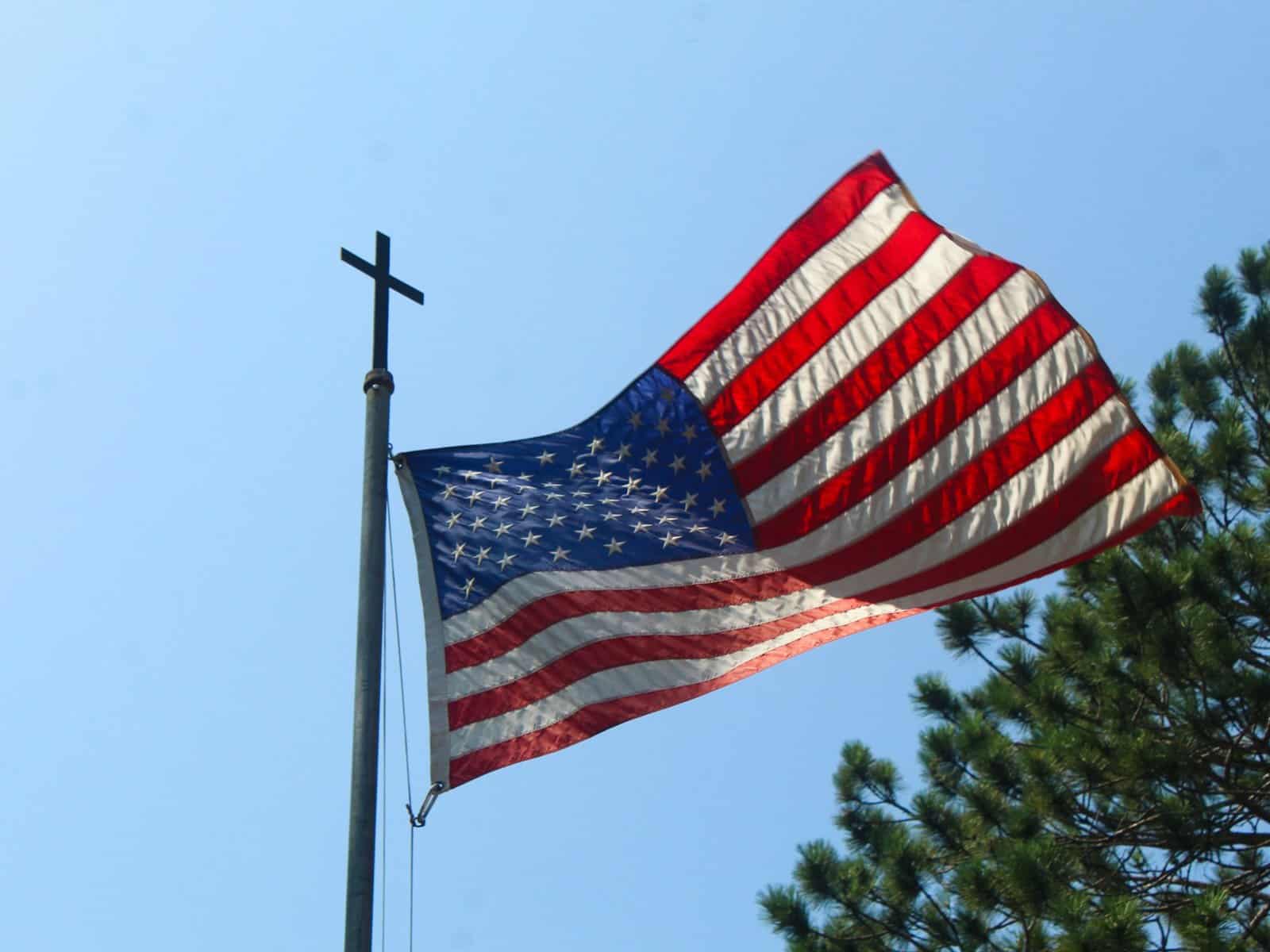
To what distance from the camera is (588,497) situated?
8766mm

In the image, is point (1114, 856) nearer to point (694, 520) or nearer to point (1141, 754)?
point (1141, 754)

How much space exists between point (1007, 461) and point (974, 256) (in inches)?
48.3

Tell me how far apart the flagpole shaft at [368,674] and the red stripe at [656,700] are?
3.60ft

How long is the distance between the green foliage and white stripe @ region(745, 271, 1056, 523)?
181 inches

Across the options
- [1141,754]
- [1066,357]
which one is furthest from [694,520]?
[1141,754]

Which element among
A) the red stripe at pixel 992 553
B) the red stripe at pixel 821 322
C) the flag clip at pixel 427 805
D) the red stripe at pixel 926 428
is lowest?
the flag clip at pixel 427 805

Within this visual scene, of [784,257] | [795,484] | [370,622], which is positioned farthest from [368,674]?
[784,257]

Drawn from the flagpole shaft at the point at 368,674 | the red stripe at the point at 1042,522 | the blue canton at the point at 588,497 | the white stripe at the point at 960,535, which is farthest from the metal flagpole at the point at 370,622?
the red stripe at the point at 1042,522

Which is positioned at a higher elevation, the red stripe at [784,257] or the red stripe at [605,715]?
the red stripe at [784,257]

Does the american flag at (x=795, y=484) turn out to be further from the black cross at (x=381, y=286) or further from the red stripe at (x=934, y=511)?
the black cross at (x=381, y=286)

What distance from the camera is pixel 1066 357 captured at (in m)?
9.21

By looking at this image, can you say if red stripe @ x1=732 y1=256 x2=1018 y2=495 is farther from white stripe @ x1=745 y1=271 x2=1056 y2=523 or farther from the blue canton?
the blue canton

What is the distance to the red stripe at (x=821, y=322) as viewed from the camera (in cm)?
938

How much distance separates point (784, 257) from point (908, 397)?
108cm
